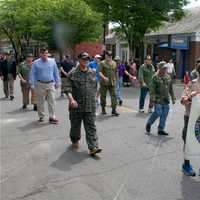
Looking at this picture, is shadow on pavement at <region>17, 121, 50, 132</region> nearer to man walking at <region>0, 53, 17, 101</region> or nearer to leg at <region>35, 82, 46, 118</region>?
leg at <region>35, 82, 46, 118</region>

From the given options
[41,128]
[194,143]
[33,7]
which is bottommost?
[41,128]

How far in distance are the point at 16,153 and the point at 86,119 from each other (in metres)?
1.29

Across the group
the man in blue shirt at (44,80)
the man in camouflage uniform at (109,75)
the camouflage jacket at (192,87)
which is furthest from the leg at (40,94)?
the camouflage jacket at (192,87)

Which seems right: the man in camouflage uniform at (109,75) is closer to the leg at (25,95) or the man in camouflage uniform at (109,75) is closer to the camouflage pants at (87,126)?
the leg at (25,95)

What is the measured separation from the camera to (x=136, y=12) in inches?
1160

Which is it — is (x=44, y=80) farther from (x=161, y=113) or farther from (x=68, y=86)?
(x=68, y=86)

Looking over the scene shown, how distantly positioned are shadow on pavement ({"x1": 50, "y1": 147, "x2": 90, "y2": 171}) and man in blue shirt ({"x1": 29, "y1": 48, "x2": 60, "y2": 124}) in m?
2.92

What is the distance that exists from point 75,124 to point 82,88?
63 centimetres

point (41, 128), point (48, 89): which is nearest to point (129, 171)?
point (41, 128)

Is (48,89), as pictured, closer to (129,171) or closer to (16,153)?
(16,153)

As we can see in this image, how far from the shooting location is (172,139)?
9.15m

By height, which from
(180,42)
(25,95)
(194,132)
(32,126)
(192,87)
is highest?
(180,42)

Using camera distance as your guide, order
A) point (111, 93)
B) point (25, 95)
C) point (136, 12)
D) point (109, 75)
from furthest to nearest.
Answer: point (136, 12) → point (25, 95) → point (111, 93) → point (109, 75)

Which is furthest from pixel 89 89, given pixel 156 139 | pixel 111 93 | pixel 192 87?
pixel 111 93
